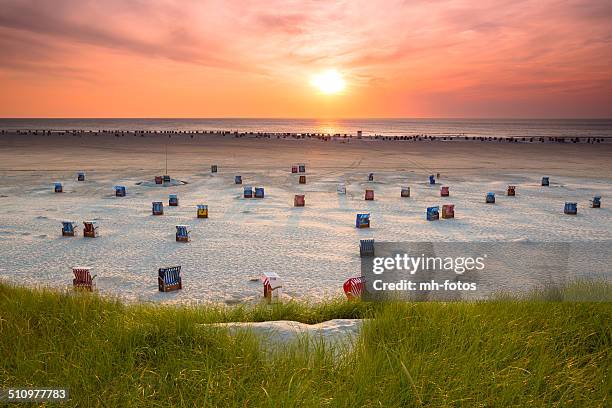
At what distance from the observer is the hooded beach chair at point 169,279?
36.4 ft

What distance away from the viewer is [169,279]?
11188 millimetres

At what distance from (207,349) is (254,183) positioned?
2606 centimetres

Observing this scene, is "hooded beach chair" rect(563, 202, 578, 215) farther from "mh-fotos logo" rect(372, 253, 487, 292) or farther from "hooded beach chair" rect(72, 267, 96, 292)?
"hooded beach chair" rect(72, 267, 96, 292)

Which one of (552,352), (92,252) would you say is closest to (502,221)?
(552,352)

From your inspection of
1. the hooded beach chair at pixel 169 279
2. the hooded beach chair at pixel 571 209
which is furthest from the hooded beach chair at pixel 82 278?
the hooded beach chair at pixel 571 209

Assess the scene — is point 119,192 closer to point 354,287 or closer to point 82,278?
point 82,278

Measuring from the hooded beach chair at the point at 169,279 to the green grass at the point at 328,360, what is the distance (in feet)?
15.8

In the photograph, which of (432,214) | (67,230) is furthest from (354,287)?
(67,230)

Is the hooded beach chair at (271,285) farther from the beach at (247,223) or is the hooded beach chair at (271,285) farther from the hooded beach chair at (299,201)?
the hooded beach chair at (299,201)

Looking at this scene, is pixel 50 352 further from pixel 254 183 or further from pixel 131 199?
pixel 254 183

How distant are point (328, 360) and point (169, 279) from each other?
7.47m

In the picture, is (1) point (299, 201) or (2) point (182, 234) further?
(1) point (299, 201)

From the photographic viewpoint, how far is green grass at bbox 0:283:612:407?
406 centimetres

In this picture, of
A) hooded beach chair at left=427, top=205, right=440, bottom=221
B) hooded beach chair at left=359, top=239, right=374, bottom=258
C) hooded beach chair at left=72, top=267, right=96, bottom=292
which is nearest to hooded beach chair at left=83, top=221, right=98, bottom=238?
hooded beach chair at left=72, top=267, right=96, bottom=292
